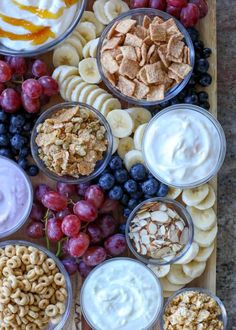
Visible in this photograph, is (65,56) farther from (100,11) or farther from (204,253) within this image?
(204,253)

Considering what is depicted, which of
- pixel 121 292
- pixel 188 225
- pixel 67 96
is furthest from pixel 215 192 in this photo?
pixel 67 96

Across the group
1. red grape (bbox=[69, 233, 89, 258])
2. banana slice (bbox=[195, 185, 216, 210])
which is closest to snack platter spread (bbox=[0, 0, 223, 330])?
banana slice (bbox=[195, 185, 216, 210])

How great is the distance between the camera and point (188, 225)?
1.57m

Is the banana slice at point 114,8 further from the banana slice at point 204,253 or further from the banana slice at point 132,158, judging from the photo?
the banana slice at point 204,253

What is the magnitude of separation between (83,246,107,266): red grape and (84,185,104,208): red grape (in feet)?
0.42

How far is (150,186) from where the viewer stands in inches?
61.0

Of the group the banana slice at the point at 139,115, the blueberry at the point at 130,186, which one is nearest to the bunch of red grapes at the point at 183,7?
the banana slice at the point at 139,115

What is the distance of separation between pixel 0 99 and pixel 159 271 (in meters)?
0.66

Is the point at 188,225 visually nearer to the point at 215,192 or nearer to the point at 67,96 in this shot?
the point at 215,192

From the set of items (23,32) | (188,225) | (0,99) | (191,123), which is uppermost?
(23,32)

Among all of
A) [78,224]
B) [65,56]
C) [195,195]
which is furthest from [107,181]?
[65,56]

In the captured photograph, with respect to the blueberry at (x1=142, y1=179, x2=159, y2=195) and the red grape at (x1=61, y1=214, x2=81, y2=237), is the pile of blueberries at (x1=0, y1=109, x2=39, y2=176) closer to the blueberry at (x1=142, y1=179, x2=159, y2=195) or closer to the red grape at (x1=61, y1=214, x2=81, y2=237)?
the red grape at (x1=61, y1=214, x2=81, y2=237)

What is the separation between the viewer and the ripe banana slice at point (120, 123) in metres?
1.57

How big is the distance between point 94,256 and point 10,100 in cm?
49
